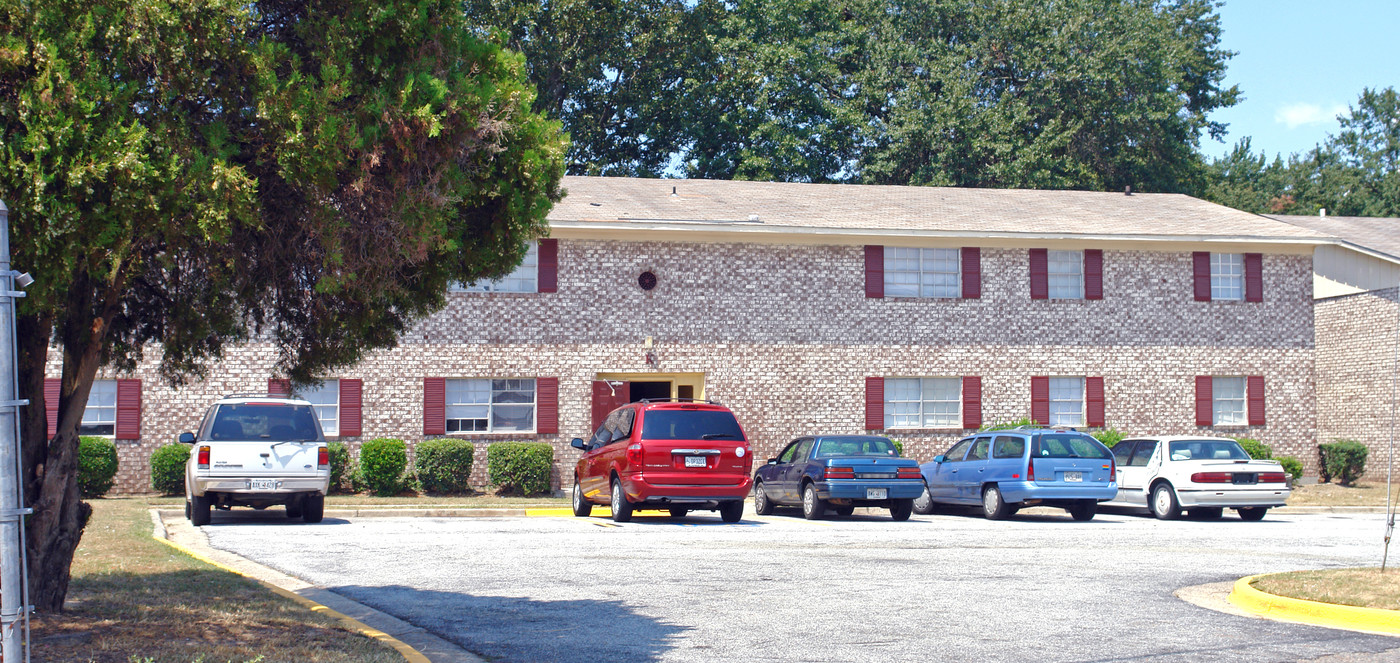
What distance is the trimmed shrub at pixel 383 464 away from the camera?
24422 millimetres

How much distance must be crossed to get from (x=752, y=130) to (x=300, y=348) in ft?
111

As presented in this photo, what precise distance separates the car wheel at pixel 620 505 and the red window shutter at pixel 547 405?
747 centimetres

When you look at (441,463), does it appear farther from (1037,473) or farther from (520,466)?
(1037,473)

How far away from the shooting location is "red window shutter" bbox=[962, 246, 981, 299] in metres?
27.7

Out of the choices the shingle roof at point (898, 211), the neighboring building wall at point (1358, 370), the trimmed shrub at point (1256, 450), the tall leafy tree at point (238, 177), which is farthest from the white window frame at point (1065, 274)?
the tall leafy tree at point (238, 177)

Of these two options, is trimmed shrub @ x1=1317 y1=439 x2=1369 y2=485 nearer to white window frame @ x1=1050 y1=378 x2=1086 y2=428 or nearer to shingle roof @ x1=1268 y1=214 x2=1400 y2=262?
shingle roof @ x1=1268 y1=214 x2=1400 y2=262

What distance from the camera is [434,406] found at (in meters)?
25.4

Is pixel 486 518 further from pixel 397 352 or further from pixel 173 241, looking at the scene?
pixel 173 241

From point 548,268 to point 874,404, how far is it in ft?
25.2

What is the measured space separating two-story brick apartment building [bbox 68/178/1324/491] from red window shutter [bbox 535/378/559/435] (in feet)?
0.15

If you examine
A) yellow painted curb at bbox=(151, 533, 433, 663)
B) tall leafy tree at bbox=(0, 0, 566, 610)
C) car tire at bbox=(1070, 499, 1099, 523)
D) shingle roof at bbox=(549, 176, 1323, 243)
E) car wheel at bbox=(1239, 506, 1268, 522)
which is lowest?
car wheel at bbox=(1239, 506, 1268, 522)

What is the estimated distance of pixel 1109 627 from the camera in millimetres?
8688

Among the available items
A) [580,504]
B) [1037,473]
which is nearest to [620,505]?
[580,504]

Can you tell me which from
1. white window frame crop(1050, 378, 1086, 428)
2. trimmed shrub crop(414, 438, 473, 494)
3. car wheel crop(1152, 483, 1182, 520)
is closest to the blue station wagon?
car wheel crop(1152, 483, 1182, 520)
